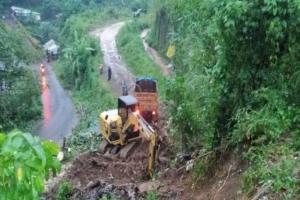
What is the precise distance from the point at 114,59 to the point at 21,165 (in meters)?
34.9

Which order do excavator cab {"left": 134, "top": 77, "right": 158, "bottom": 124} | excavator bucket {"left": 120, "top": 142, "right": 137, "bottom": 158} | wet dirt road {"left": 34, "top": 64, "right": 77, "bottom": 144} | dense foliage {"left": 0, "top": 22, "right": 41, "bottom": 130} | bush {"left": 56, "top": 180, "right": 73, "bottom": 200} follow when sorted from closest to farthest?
bush {"left": 56, "top": 180, "right": 73, "bottom": 200} < excavator bucket {"left": 120, "top": 142, "right": 137, "bottom": 158} < excavator cab {"left": 134, "top": 77, "right": 158, "bottom": 124} < dense foliage {"left": 0, "top": 22, "right": 41, "bottom": 130} < wet dirt road {"left": 34, "top": 64, "right": 77, "bottom": 144}

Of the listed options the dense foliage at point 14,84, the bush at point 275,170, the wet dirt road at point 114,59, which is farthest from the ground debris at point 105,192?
the wet dirt road at point 114,59

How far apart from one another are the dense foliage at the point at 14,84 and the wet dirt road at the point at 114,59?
6.11 meters

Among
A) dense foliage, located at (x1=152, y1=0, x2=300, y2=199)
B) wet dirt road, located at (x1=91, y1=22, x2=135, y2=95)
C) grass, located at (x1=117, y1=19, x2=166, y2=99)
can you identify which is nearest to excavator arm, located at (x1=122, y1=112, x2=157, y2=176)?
dense foliage, located at (x1=152, y1=0, x2=300, y2=199)

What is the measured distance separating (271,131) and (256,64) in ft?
3.99

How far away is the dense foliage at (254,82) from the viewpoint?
6.41 meters

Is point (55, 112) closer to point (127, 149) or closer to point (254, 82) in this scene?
point (127, 149)

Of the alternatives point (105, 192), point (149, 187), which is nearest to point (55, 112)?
point (105, 192)

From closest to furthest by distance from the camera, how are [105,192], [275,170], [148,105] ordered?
[275,170] → [105,192] → [148,105]

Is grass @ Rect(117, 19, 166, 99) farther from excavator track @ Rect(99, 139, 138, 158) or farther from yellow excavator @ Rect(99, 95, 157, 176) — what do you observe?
yellow excavator @ Rect(99, 95, 157, 176)

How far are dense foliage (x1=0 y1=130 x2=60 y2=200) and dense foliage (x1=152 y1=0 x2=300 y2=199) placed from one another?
4.26 meters

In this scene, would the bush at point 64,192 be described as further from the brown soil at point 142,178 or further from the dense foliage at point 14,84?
the dense foliage at point 14,84

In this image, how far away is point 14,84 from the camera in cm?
2309

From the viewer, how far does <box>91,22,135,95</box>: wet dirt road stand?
30880mm
